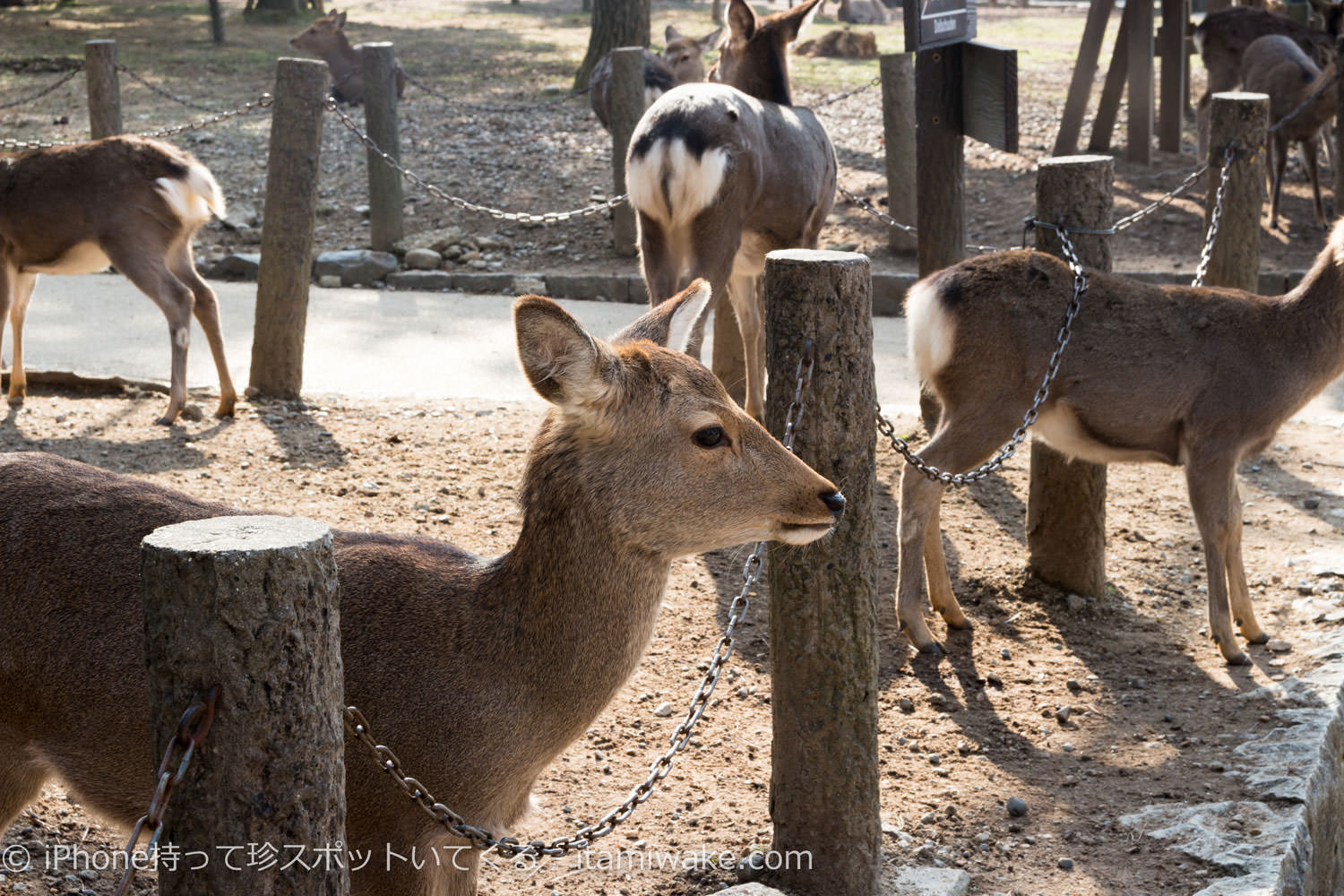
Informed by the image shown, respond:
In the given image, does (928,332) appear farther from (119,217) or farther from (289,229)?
(119,217)

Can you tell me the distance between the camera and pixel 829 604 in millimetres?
3566

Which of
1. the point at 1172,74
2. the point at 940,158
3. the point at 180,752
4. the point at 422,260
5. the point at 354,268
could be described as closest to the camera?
the point at 180,752

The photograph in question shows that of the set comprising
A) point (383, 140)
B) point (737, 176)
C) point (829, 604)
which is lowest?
point (829, 604)

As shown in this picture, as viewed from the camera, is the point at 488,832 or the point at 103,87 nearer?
the point at 488,832

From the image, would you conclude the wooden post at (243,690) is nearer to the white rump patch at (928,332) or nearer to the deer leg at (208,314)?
the white rump patch at (928,332)

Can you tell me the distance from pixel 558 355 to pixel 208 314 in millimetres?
5299

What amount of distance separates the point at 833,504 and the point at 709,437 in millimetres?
331

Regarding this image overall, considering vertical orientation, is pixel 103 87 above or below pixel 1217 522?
above

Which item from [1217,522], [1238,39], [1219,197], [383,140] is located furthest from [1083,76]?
[1217,522]

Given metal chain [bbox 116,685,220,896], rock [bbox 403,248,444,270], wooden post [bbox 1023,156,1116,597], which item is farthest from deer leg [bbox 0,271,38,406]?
metal chain [bbox 116,685,220,896]

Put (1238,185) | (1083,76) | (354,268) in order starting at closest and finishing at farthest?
(1238,185), (354,268), (1083,76)

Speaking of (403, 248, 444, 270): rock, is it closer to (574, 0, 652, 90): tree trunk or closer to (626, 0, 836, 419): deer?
(626, 0, 836, 419): deer

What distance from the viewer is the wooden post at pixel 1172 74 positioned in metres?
13.1

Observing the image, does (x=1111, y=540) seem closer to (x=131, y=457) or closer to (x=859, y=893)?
(x=859, y=893)
